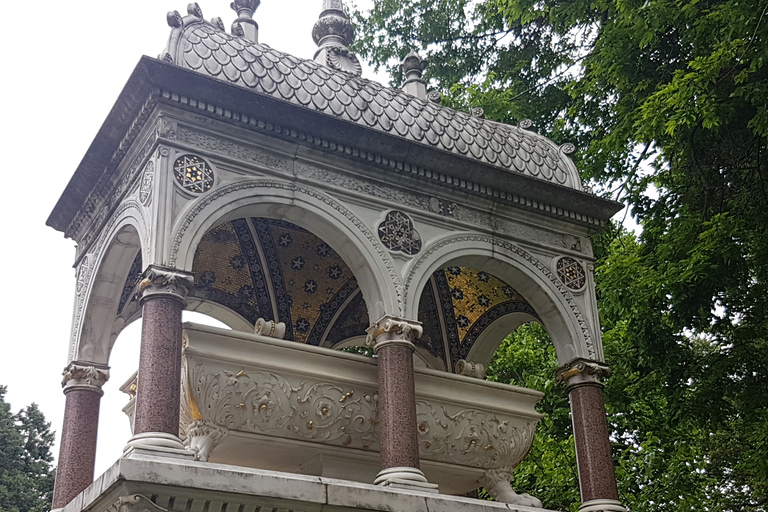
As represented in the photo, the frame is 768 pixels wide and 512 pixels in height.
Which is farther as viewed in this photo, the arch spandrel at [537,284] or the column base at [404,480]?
the arch spandrel at [537,284]

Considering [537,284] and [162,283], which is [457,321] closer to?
[537,284]

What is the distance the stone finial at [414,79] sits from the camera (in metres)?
11.6

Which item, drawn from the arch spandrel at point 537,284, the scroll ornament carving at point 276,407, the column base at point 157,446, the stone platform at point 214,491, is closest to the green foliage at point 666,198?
the arch spandrel at point 537,284

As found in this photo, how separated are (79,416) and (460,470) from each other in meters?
4.01

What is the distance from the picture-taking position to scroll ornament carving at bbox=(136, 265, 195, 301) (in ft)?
25.9


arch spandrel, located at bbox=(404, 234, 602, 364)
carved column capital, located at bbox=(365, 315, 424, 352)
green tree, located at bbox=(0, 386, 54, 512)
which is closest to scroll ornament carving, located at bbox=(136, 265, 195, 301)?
carved column capital, located at bbox=(365, 315, 424, 352)

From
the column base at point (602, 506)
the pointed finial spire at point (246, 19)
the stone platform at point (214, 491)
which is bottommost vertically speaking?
the stone platform at point (214, 491)

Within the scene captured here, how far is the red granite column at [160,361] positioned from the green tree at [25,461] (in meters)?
17.8

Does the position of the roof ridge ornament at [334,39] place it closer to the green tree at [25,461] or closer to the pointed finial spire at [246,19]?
the pointed finial spire at [246,19]

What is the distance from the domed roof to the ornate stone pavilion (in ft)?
0.09

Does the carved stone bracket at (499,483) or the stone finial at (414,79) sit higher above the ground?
the stone finial at (414,79)

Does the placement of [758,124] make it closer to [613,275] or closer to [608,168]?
[613,275]

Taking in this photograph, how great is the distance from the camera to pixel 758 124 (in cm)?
1031

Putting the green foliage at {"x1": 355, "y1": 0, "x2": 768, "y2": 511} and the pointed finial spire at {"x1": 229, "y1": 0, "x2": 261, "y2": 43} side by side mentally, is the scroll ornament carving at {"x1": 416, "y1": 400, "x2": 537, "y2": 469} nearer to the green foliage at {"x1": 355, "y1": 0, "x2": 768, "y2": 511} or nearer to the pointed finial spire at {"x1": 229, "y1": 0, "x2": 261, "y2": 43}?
the green foliage at {"x1": 355, "y1": 0, "x2": 768, "y2": 511}
